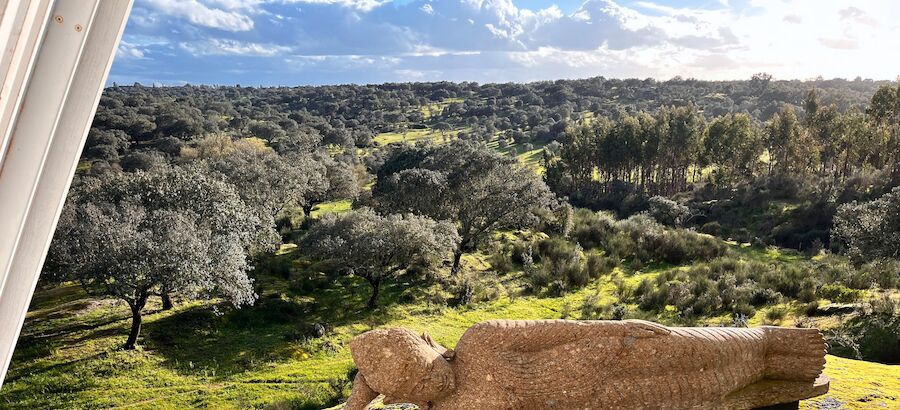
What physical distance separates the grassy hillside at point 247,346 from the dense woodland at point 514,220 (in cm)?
63

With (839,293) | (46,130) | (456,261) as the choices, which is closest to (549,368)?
(46,130)

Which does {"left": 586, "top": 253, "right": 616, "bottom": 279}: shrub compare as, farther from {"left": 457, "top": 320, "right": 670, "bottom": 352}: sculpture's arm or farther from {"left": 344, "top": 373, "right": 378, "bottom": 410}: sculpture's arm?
{"left": 344, "top": 373, "right": 378, "bottom": 410}: sculpture's arm

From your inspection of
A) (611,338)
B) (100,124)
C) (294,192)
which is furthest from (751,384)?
(100,124)

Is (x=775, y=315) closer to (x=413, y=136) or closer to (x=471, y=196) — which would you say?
(x=471, y=196)

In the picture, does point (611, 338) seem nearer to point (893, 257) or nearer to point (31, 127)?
point (31, 127)

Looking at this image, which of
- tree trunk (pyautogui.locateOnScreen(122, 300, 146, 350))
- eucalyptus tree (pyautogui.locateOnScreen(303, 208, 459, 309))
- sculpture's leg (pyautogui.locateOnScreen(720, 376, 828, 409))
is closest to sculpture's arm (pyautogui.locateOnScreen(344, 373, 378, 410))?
sculpture's leg (pyautogui.locateOnScreen(720, 376, 828, 409))

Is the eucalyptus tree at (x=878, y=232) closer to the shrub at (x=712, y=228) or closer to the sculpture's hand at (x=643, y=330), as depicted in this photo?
the sculpture's hand at (x=643, y=330)

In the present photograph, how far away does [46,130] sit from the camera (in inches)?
58.7

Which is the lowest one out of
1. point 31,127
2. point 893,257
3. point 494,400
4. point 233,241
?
point 233,241

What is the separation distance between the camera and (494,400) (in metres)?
6.41

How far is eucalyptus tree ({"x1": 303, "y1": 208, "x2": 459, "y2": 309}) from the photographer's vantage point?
2298cm

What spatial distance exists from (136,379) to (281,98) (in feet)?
397

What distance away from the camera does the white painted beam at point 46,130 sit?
1474mm

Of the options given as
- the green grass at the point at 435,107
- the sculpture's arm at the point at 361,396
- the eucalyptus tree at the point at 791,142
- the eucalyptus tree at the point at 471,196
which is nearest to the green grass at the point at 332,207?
the eucalyptus tree at the point at 471,196
